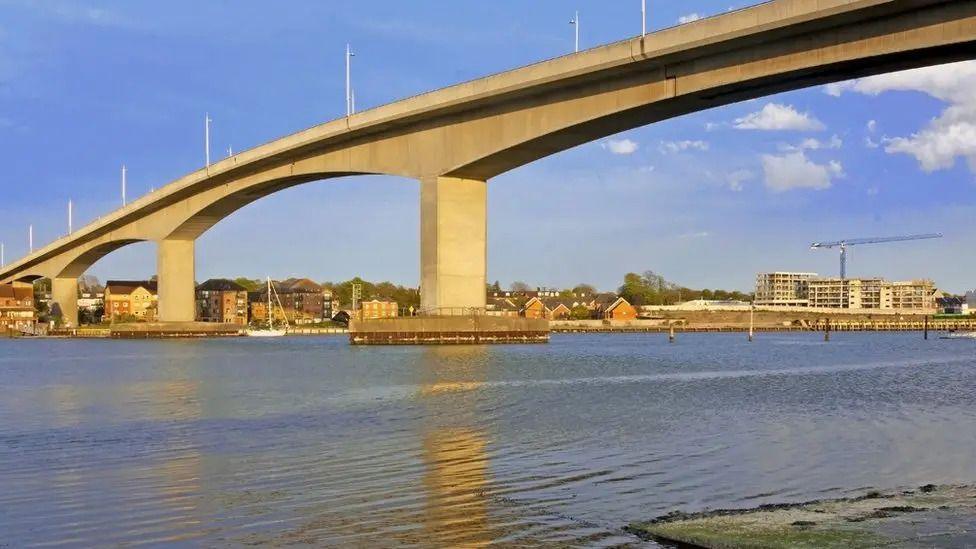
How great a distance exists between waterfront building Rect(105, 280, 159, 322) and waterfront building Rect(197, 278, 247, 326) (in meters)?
7.96

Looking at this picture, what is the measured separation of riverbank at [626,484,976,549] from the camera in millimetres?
9125

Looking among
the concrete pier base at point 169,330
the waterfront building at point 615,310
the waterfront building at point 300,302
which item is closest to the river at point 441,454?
the concrete pier base at point 169,330

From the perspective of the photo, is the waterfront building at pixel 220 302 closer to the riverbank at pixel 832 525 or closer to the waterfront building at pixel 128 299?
the waterfront building at pixel 128 299

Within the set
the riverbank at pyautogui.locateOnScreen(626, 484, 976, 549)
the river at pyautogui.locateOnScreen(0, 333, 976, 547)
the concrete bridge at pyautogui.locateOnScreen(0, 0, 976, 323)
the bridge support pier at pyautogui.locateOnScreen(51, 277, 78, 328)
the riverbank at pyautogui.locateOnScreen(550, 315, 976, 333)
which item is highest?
the concrete bridge at pyautogui.locateOnScreen(0, 0, 976, 323)

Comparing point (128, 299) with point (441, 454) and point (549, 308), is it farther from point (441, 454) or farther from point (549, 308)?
point (441, 454)

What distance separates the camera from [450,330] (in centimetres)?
5294

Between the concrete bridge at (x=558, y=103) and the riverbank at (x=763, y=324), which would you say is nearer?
the concrete bridge at (x=558, y=103)

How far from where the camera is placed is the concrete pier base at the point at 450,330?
52.9 meters

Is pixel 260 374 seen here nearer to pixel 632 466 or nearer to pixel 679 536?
pixel 632 466

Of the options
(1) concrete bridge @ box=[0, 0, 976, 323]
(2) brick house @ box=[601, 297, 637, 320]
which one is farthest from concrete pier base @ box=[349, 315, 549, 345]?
(2) brick house @ box=[601, 297, 637, 320]

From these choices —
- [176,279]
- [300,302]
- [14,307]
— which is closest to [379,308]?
[300,302]

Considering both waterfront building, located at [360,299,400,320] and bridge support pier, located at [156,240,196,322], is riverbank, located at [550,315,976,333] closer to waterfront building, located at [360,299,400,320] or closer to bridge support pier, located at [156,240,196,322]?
waterfront building, located at [360,299,400,320]

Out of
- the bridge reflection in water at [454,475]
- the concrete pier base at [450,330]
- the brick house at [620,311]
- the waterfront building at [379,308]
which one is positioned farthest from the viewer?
the waterfront building at [379,308]

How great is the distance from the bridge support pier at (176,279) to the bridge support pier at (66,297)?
99.4ft
